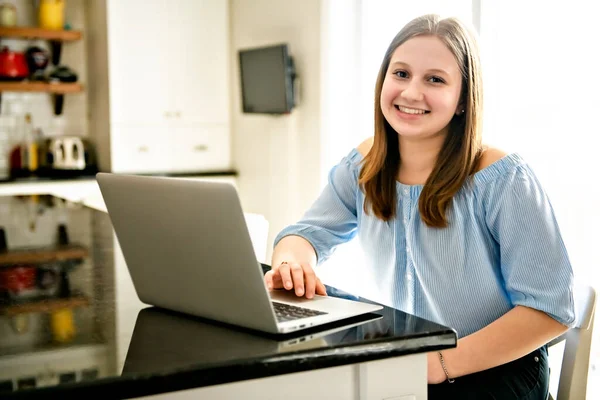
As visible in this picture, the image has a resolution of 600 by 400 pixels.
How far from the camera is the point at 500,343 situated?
1.41 m

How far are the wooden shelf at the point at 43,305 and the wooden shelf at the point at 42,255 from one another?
398 mm

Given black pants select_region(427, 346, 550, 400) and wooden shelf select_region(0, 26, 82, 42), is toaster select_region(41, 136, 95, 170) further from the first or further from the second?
black pants select_region(427, 346, 550, 400)

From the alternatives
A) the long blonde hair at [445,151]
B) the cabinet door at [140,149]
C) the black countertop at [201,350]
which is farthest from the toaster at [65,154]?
the black countertop at [201,350]

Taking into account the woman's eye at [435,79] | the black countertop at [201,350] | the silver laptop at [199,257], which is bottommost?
the black countertop at [201,350]

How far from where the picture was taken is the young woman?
144 centimetres

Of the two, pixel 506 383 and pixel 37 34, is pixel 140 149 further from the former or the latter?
pixel 506 383

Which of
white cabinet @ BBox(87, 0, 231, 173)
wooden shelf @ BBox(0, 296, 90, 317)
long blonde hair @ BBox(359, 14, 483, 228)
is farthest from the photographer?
white cabinet @ BBox(87, 0, 231, 173)

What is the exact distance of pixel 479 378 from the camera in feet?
4.65

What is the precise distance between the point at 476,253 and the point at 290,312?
1.97 feet

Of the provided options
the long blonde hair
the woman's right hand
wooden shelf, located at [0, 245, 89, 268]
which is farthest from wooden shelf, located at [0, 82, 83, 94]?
the woman's right hand

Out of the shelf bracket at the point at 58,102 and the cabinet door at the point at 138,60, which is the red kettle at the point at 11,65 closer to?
the shelf bracket at the point at 58,102

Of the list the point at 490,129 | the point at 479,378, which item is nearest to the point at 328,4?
the point at 490,129

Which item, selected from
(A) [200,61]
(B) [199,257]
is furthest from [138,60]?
(B) [199,257]

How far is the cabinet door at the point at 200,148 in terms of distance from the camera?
4965mm
